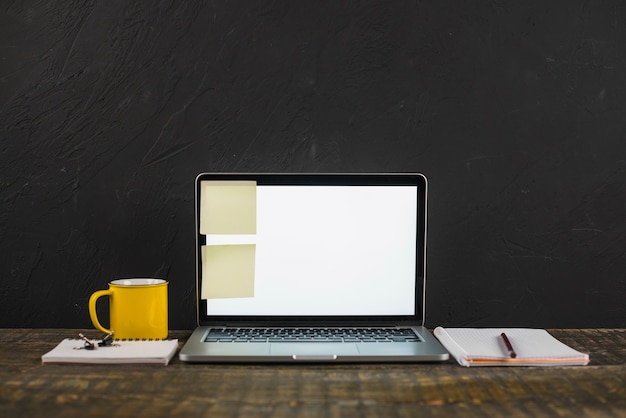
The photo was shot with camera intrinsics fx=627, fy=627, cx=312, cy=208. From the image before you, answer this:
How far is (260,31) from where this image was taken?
117 centimetres

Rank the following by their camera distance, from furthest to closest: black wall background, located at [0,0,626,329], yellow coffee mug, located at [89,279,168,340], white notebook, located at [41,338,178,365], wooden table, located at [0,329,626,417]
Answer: black wall background, located at [0,0,626,329], yellow coffee mug, located at [89,279,168,340], white notebook, located at [41,338,178,365], wooden table, located at [0,329,626,417]

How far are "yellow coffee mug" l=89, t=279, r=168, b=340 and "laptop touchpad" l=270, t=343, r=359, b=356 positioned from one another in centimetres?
22

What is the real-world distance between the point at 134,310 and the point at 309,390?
0.37 meters

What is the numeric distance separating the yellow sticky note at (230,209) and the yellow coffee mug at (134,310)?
0.14 metres

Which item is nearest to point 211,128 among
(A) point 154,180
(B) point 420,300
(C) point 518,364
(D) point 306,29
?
(A) point 154,180

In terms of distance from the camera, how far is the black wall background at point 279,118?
3.83ft

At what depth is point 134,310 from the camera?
1.03 meters

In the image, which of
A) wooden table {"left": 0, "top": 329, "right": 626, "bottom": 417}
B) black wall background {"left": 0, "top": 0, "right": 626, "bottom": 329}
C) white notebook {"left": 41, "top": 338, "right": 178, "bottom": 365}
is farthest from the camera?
black wall background {"left": 0, "top": 0, "right": 626, "bottom": 329}

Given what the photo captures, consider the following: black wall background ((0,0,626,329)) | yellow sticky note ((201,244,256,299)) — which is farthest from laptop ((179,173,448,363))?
black wall background ((0,0,626,329))

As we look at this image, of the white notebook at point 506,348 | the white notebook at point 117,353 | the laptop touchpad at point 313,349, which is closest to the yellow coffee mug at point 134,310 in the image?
the white notebook at point 117,353

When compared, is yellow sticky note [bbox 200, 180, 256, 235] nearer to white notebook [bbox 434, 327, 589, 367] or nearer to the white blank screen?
the white blank screen

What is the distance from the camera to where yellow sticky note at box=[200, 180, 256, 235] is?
1.07m

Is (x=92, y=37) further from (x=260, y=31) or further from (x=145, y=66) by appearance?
(x=260, y=31)

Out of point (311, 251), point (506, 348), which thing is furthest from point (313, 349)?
point (506, 348)
